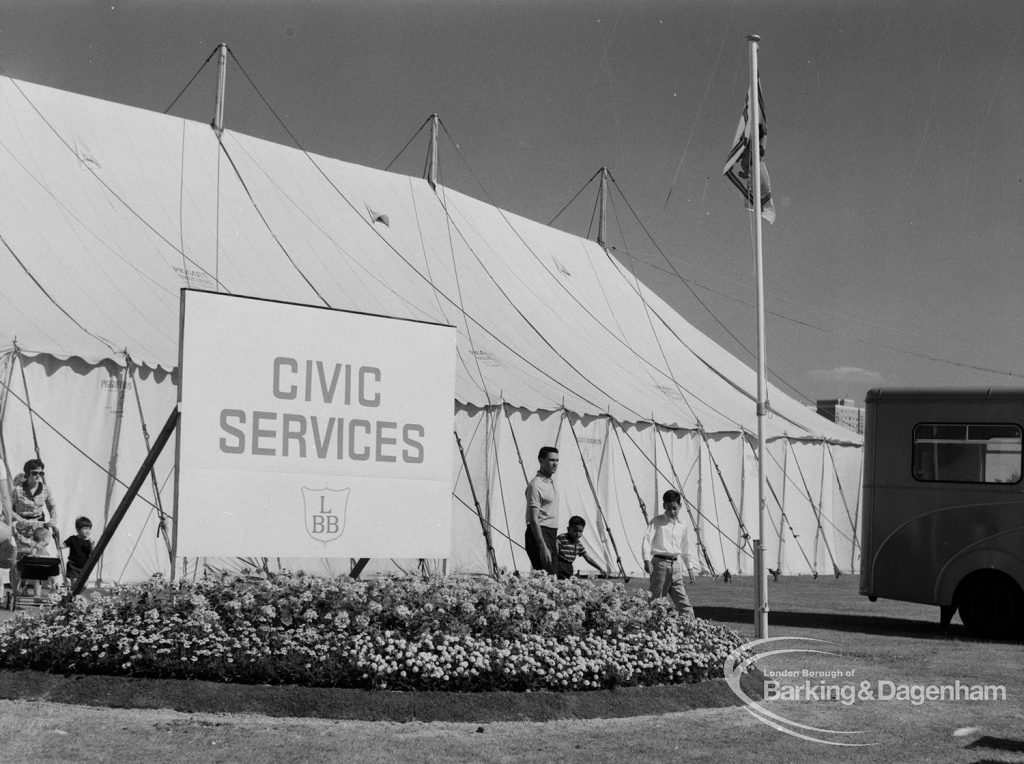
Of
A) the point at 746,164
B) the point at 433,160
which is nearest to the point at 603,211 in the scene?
the point at 433,160

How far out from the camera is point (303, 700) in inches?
312

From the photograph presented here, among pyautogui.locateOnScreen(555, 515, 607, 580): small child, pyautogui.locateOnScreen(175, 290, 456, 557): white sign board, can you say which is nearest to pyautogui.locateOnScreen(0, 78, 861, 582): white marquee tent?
pyautogui.locateOnScreen(555, 515, 607, 580): small child

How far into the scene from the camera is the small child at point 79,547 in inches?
583

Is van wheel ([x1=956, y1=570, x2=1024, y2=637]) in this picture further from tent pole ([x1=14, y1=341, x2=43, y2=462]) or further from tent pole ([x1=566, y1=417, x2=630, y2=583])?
tent pole ([x1=14, y1=341, x2=43, y2=462])

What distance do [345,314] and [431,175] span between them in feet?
58.0

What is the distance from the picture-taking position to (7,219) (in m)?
18.2

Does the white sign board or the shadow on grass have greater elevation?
the white sign board

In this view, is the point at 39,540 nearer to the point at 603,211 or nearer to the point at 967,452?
the point at 967,452

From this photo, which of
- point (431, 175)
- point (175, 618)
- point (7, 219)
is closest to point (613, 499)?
point (431, 175)

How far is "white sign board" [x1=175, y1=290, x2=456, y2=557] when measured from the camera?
9.48m

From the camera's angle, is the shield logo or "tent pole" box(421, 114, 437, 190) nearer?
the shield logo

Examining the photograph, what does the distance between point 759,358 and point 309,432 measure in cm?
613

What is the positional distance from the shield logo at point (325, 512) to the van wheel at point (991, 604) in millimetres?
7701

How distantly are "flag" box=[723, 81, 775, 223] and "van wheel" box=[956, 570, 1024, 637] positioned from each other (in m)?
4.83
